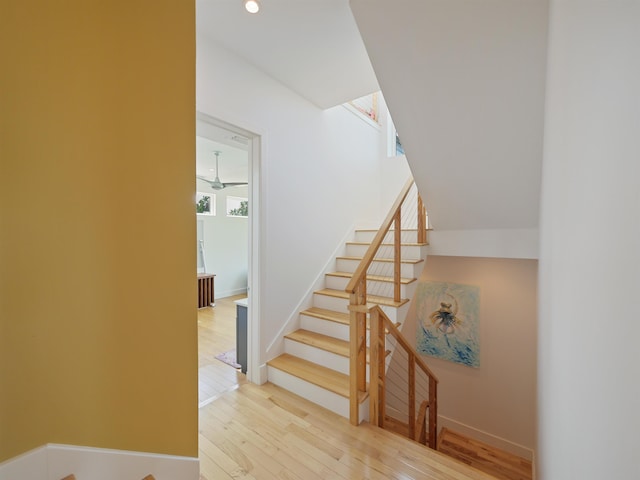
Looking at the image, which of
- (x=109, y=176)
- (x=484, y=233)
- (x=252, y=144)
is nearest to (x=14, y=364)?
(x=109, y=176)

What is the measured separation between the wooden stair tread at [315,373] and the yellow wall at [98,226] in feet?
4.06

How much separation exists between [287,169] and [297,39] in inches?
44.4

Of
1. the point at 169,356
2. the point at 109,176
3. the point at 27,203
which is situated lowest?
the point at 169,356

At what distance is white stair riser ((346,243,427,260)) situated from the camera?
306 cm

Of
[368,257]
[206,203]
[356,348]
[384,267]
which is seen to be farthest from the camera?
[206,203]

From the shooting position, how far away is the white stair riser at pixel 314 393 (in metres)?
2.21

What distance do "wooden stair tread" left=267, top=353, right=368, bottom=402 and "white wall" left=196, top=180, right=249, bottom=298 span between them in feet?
14.0

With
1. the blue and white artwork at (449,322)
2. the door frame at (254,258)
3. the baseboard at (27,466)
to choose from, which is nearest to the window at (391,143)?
the blue and white artwork at (449,322)

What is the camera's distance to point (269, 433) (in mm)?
2004

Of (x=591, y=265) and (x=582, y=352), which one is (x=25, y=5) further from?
(x=582, y=352)

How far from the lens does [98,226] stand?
104 cm

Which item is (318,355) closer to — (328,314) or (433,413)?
(328,314)

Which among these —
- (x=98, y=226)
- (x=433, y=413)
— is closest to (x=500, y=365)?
(x=433, y=413)

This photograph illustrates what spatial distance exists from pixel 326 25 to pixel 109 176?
1822 mm
